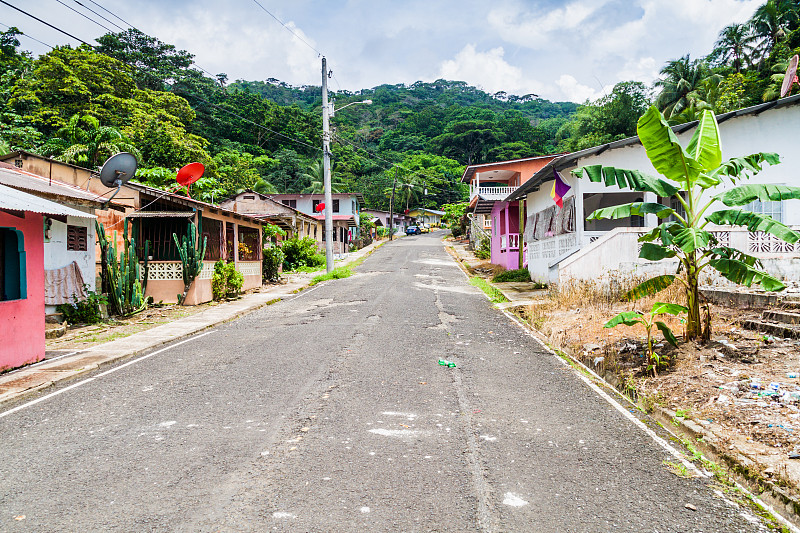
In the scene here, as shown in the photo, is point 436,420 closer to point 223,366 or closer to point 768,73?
point 223,366

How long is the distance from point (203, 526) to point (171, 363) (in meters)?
5.39

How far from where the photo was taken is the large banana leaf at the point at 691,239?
6.57 m

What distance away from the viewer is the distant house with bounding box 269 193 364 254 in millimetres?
47381

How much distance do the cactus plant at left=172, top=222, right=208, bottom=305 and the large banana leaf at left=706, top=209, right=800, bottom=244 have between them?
1362 centimetres

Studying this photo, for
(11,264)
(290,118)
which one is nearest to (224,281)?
(11,264)

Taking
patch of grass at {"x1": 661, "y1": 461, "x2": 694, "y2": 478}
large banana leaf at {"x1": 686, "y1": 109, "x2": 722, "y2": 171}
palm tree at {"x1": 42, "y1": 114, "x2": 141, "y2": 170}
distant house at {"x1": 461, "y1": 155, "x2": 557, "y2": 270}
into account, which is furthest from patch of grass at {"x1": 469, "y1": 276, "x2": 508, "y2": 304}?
palm tree at {"x1": 42, "y1": 114, "x2": 141, "y2": 170}

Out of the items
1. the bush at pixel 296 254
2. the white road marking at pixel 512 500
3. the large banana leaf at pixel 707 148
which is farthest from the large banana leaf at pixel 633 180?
the bush at pixel 296 254

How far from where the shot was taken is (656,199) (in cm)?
1686

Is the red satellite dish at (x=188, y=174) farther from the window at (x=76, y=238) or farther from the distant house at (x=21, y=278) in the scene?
the distant house at (x=21, y=278)

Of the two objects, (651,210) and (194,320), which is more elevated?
(651,210)

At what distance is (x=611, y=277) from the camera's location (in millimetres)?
12547

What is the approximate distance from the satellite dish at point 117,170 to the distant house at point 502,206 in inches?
626

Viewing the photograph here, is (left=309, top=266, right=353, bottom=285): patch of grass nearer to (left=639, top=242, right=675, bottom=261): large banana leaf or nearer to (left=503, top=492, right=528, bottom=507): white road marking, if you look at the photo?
(left=639, top=242, right=675, bottom=261): large banana leaf

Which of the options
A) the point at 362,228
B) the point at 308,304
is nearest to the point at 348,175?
the point at 362,228
